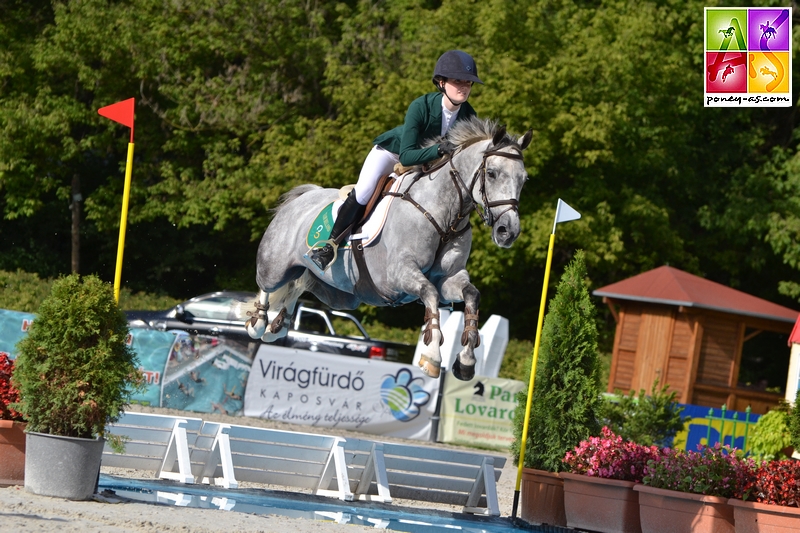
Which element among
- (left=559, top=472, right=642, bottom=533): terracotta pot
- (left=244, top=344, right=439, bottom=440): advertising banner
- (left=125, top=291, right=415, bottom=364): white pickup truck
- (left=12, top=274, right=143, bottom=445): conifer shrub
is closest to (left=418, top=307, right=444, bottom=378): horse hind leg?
(left=12, top=274, right=143, bottom=445): conifer shrub

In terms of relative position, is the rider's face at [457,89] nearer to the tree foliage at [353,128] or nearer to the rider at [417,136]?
the rider at [417,136]

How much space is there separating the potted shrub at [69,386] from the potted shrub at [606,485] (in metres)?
3.37

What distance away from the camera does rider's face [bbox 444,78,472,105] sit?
5949 millimetres

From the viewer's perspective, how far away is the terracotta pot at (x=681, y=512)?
6605mm

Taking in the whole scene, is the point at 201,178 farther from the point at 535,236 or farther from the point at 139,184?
the point at 535,236

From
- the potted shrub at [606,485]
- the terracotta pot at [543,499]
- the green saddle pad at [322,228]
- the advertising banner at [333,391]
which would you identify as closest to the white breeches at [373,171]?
the green saddle pad at [322,228]

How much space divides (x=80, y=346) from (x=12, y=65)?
55.4 feet

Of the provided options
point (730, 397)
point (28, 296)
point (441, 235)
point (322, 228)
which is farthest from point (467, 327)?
point (28, 296)

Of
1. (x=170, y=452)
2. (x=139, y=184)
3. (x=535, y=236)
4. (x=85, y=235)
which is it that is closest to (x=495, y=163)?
(x=170, y=452)

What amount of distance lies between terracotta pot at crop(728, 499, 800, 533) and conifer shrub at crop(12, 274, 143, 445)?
12.8ft

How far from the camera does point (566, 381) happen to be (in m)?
8.12

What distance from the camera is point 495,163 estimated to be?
5.73 m

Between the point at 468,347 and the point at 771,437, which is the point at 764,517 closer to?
the point at 468,347

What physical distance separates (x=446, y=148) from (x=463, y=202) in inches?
13.2
